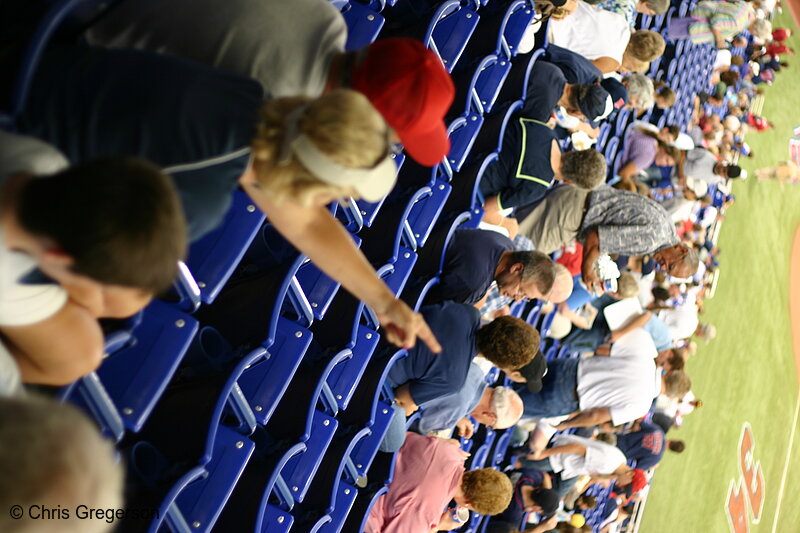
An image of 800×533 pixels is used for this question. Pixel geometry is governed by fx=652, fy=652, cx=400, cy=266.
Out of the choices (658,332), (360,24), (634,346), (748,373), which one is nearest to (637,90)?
(658,332)

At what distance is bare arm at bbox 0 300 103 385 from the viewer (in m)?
1.30

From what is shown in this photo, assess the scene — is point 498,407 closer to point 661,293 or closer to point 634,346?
point 634,346

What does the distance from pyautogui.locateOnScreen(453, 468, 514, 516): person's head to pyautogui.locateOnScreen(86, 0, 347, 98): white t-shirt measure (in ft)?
7.69

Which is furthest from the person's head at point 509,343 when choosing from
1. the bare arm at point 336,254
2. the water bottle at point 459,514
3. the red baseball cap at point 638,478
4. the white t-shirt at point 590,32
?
the red baseball cap at point 638,478

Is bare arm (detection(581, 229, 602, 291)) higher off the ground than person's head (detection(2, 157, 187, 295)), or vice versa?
person's head (detection(2, 157, 187, 295))

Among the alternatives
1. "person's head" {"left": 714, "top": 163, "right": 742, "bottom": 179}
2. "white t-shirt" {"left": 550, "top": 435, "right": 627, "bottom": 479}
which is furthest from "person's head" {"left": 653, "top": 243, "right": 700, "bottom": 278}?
"white t-shirt" {"left": 550, "top": 435, "right": 627, "bottom": 479}

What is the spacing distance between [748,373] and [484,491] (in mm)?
6397

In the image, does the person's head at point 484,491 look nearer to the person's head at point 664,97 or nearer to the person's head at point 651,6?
the person's head at point 651,6

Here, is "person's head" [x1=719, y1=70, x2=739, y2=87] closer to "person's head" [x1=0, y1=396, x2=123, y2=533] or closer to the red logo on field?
the red logo on field

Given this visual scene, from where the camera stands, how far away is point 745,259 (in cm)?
875

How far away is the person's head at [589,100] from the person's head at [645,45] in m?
1.06

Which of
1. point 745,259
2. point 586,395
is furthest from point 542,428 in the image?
point 745,259

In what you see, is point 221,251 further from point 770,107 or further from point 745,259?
point 770,107

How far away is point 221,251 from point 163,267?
117 centimetres
